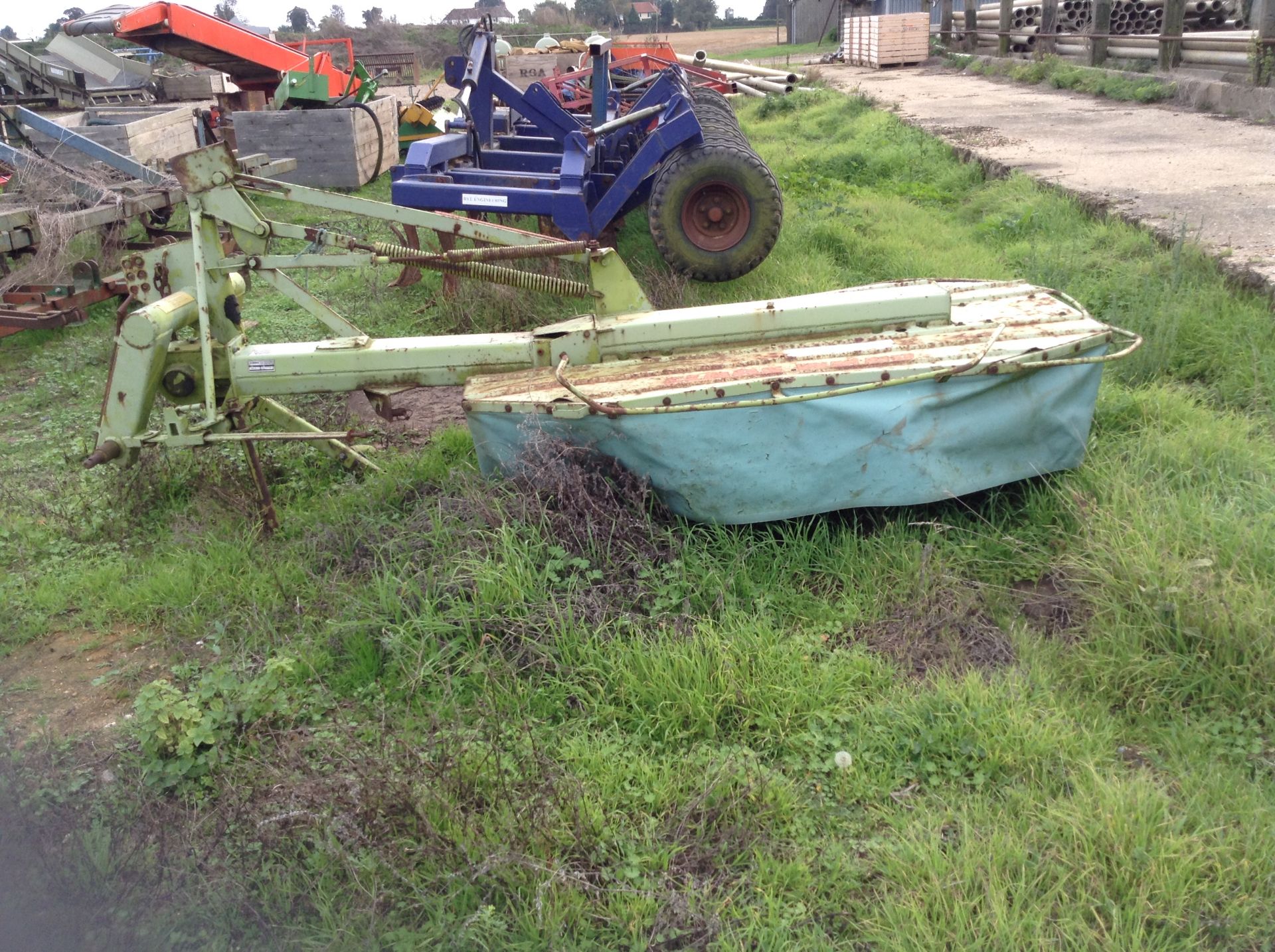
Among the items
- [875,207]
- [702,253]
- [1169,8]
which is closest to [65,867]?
[702,253]

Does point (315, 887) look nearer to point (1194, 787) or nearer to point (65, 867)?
point (65, 867)

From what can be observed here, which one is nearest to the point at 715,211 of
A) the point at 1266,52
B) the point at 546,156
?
the point at 546,156

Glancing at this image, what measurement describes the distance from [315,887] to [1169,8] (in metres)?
13.7

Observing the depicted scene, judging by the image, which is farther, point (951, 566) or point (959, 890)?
point (951, 566)

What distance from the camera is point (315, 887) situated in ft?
7.55

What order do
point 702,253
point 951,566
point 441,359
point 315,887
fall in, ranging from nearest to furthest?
point 315,887 < point 951,566 < point 441,359 < point 702,253

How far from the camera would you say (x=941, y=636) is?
3.01 meters

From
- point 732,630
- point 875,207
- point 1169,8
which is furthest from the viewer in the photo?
point 1169,8

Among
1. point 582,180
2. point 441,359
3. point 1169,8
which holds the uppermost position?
point 1169,8

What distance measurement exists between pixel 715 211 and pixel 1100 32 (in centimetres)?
1145

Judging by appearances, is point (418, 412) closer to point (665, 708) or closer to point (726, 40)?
point (665, 708)

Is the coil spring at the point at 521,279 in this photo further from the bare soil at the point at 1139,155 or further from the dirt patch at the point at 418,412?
the bare soil at the point at 1139,155

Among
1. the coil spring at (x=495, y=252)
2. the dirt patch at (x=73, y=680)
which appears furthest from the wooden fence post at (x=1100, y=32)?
the dirt patch at (x=73, y=680)

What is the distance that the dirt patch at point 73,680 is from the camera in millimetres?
3029
